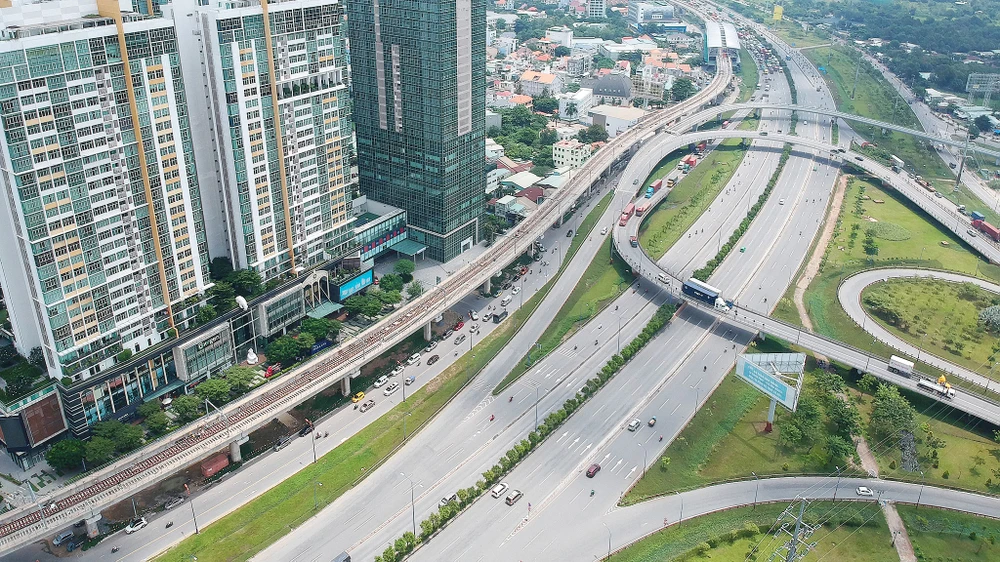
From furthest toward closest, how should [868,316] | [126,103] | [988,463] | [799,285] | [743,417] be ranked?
[799,285]
[868,316]
[743,417]
[988,463]
[126,103]

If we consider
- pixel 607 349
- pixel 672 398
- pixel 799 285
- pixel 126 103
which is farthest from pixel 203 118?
pixel 799 285

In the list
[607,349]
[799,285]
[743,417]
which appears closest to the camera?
[743,417]

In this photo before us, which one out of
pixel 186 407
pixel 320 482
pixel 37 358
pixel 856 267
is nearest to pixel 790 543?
pixel 320 482

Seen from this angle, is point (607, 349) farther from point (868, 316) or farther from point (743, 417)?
point (868, 316)

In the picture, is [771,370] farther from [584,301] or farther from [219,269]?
[219,269]

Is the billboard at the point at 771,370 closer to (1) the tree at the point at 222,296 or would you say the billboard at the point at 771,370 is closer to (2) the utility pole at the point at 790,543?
(2) the utility pole at the point at 790,543

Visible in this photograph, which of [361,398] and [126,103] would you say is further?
[361,398]

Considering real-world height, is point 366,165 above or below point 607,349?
above
